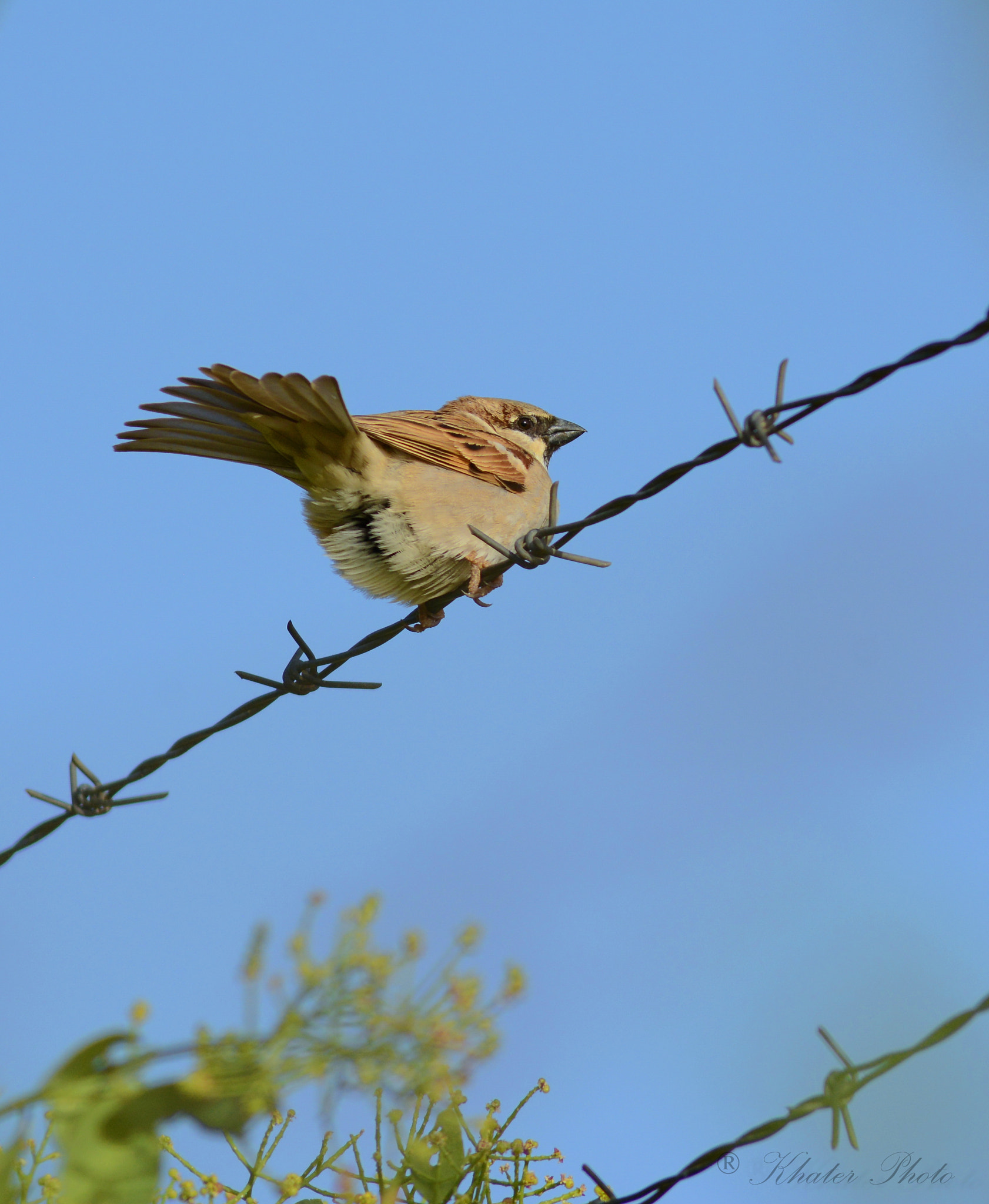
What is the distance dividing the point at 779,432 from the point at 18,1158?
1.88 meters

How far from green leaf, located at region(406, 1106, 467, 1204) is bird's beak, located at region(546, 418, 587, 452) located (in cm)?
393

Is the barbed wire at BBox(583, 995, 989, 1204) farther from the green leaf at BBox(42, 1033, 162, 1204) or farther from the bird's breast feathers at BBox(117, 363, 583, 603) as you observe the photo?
the bird's breast feathers at BBox(117, 363, 583, 603)

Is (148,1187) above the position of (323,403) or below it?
below

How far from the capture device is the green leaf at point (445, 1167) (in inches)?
89.0

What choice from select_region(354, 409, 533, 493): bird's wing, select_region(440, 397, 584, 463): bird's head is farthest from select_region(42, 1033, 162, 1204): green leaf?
select_region(440, 397, 584, 463): bird's head

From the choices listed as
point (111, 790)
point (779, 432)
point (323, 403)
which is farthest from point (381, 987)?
point (323, 403)

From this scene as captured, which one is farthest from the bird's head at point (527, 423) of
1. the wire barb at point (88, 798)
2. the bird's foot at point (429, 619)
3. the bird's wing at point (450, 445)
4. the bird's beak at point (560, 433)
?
the wire barb at point (88, 798)

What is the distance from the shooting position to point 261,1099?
1.38 meters

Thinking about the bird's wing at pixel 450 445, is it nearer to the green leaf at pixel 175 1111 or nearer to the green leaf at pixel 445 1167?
the green leaf at pixel 445 1167

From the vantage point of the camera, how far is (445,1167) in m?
2.27

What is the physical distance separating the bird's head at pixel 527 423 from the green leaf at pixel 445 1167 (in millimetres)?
3843

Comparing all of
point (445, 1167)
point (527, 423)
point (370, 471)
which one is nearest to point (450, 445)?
point (370, 471)

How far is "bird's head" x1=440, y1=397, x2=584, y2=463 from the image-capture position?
228 inches

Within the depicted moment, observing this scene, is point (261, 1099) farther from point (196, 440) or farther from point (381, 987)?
point (196, 440)
